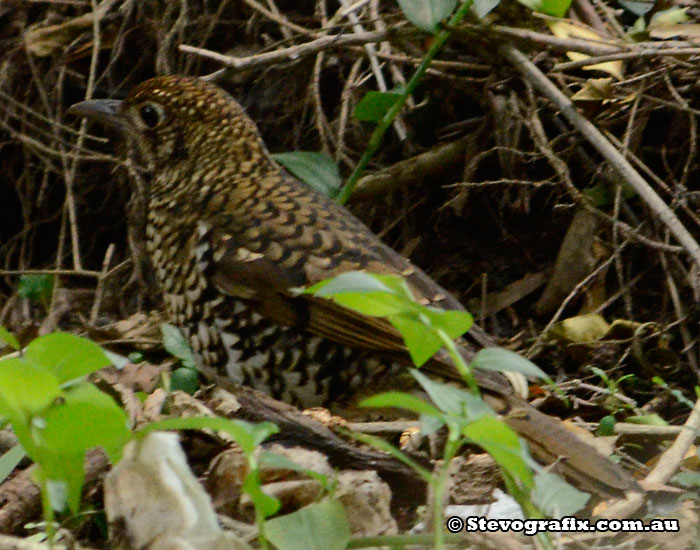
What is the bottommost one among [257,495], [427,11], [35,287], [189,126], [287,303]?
[35,287]

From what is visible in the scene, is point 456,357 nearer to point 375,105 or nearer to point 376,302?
point 376,302

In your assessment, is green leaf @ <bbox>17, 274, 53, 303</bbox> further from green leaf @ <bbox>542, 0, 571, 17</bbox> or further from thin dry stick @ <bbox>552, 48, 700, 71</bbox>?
green leaf @ <bbox>542, 0, 571, 17</bbox>

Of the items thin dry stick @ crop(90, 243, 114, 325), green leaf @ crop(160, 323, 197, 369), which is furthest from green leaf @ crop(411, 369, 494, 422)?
thin dry stick @ crop(90, 243, 114, 325)

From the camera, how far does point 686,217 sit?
12.7 feet

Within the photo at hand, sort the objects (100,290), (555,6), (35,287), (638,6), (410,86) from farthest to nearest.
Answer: (35,287) → (100,290) → (638,6) → (410,86) → (555,6)

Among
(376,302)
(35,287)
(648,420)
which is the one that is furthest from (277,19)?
(376,302)

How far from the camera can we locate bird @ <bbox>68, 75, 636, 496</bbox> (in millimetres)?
3004

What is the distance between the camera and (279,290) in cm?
308

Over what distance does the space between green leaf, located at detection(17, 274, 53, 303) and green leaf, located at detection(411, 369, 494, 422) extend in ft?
10.3

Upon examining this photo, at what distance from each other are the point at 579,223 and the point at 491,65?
65cm

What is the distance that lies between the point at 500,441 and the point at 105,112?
101 inches

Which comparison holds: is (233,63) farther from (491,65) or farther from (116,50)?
(116,50)

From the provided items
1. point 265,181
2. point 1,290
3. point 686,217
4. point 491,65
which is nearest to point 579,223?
point 686,217

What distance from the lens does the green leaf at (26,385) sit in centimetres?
153
